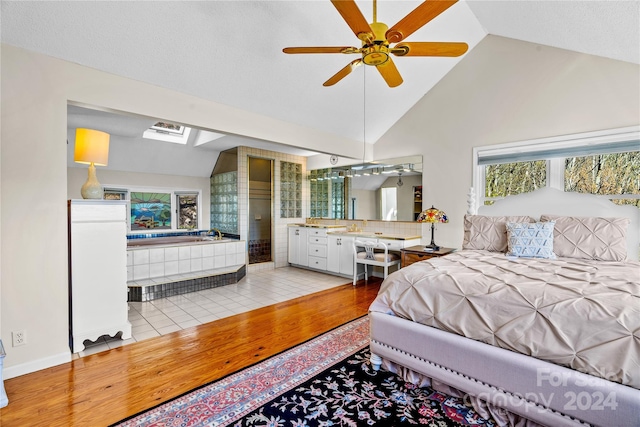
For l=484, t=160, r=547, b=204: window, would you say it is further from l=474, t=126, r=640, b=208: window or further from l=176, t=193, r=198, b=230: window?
l=176, t=193, r=198, b=230: window

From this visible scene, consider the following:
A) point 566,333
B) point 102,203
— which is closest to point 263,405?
point 566,333

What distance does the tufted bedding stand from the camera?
141cm

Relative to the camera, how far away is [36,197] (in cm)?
228

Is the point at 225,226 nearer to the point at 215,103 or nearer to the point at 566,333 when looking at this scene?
the point at 215,103

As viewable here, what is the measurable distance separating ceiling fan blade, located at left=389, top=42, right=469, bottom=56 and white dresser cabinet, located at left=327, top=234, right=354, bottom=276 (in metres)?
3.25

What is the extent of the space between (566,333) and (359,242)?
332 cm

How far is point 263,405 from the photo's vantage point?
187 cm

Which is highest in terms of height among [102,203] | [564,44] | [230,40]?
[564,44]

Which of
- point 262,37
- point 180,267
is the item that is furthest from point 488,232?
point 180,267

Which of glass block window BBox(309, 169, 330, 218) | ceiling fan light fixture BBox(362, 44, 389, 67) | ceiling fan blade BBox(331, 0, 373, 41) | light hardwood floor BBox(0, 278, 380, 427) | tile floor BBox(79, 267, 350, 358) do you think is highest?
ceiling fan blade BBox(331, 0, 373, 41)

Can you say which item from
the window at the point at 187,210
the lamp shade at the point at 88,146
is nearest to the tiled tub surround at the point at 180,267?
the window at the point at 187,210

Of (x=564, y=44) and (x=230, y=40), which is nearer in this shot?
(x=230, y=40)

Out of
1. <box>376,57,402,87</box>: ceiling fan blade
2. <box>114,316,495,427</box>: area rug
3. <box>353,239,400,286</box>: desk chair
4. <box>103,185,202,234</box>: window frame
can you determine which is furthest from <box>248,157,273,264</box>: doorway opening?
<box>376,57,402,87</box>: ceiling fan blade

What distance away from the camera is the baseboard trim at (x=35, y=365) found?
218 centimetres
